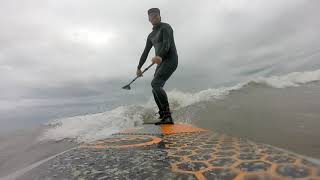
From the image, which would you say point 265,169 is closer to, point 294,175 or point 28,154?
point 294,175

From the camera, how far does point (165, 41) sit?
6.02 metres

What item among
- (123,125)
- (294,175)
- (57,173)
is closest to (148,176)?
(57,173)

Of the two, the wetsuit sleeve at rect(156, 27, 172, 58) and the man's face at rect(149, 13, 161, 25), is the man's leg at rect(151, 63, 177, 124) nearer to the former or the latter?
the wetsuit sleeve at rect(156, 27, 172, 58)

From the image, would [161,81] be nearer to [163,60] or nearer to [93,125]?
[163,60]

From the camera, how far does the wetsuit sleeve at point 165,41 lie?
5.95m

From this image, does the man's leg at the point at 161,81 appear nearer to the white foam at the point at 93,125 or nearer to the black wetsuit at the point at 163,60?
the black wetsuit at the point at 163,60

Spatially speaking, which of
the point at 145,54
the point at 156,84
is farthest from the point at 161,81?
the point at 145,54

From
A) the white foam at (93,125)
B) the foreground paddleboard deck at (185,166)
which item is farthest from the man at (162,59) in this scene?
the white foam at (93,125)

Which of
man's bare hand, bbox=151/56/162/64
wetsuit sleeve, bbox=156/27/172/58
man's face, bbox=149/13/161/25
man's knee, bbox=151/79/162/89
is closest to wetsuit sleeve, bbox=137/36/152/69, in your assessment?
man's face, bbox=149/13/161/25

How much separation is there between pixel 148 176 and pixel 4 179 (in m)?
1.16

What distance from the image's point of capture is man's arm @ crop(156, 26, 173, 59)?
5.95m

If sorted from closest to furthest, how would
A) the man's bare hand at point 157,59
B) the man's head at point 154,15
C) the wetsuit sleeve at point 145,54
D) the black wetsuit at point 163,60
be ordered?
1. the man's bare hand at point 157,59
2. the black wetsuit at point 163,60
3. the man's head at point 154,15
4. the wetsuit sleeve at point 145,54

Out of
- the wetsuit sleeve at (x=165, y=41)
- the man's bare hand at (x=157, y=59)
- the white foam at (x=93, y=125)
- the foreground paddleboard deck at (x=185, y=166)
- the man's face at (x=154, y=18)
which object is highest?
the man's face at (x=154, y=18)

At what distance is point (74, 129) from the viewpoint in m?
13.9
